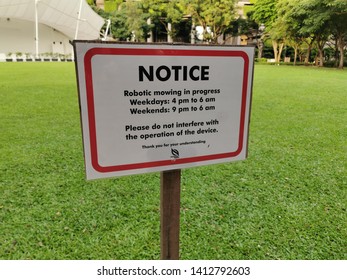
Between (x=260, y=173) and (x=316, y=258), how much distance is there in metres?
1.32

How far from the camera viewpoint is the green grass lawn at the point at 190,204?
2.11m

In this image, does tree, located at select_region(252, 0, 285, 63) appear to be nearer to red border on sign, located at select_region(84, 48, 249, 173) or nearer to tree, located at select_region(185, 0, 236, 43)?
tree, located at select_region(185, 0, 236, 43)

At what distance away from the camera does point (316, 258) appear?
2.05 meters

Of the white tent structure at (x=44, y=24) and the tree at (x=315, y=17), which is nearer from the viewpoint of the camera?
the tree at (x=315, y=17)

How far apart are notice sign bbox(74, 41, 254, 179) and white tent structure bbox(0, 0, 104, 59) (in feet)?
119

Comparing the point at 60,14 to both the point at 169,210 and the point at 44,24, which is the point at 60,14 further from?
the point at 169,210

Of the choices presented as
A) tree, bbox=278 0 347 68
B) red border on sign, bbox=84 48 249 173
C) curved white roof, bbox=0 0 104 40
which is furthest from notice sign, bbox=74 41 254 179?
curved white roof, bbox=0 0 104 40

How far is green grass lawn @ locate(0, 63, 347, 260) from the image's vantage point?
211cm

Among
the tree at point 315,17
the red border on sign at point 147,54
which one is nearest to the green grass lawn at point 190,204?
the red border on sign at point 147,54

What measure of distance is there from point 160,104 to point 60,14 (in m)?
43.0

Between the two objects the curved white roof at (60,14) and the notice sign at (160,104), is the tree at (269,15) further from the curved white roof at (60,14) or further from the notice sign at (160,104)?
the notice sign at (160,104)

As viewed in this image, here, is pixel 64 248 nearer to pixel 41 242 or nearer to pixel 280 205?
pixel 41 242

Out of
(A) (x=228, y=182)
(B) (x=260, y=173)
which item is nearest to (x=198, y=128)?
(A) (x=228, y=182)

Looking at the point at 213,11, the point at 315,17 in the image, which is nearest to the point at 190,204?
the point at 315,17
